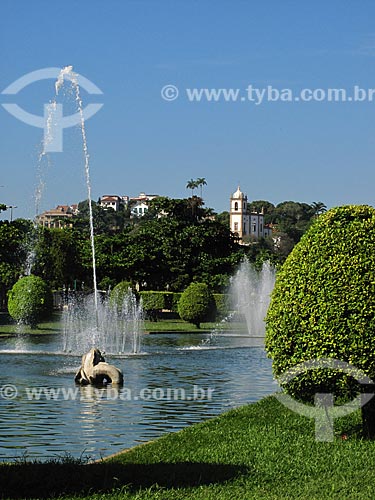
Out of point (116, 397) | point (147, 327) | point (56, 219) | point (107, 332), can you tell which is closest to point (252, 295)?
point (147, 327)

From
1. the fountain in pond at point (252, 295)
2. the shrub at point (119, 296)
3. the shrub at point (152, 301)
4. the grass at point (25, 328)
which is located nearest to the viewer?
the grass at point (25, 328)

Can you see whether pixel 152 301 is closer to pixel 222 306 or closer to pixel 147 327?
pixel 222 306

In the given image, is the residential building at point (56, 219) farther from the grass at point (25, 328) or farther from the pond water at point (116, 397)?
the pond water at point (116, 397)

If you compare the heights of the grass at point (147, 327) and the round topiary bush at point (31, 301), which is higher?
the round topiary bush at point (31, 301)

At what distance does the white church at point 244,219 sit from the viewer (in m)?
169

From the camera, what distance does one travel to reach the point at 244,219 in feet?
556

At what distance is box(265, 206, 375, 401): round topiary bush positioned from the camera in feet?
35.6

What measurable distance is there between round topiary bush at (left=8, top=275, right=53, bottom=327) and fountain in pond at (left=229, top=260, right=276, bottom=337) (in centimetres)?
882

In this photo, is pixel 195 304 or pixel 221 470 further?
pixel 195 304

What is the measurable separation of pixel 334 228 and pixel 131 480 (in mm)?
4027

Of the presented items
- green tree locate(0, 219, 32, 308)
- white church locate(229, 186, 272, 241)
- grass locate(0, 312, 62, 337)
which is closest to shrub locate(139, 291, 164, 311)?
grass locate(0, 312, 62, 337)

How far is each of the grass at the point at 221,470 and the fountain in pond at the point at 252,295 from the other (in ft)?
91.3

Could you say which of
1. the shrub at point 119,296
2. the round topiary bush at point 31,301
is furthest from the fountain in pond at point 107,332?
the round topiary bush at point 31,301

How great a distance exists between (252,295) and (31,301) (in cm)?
1378
